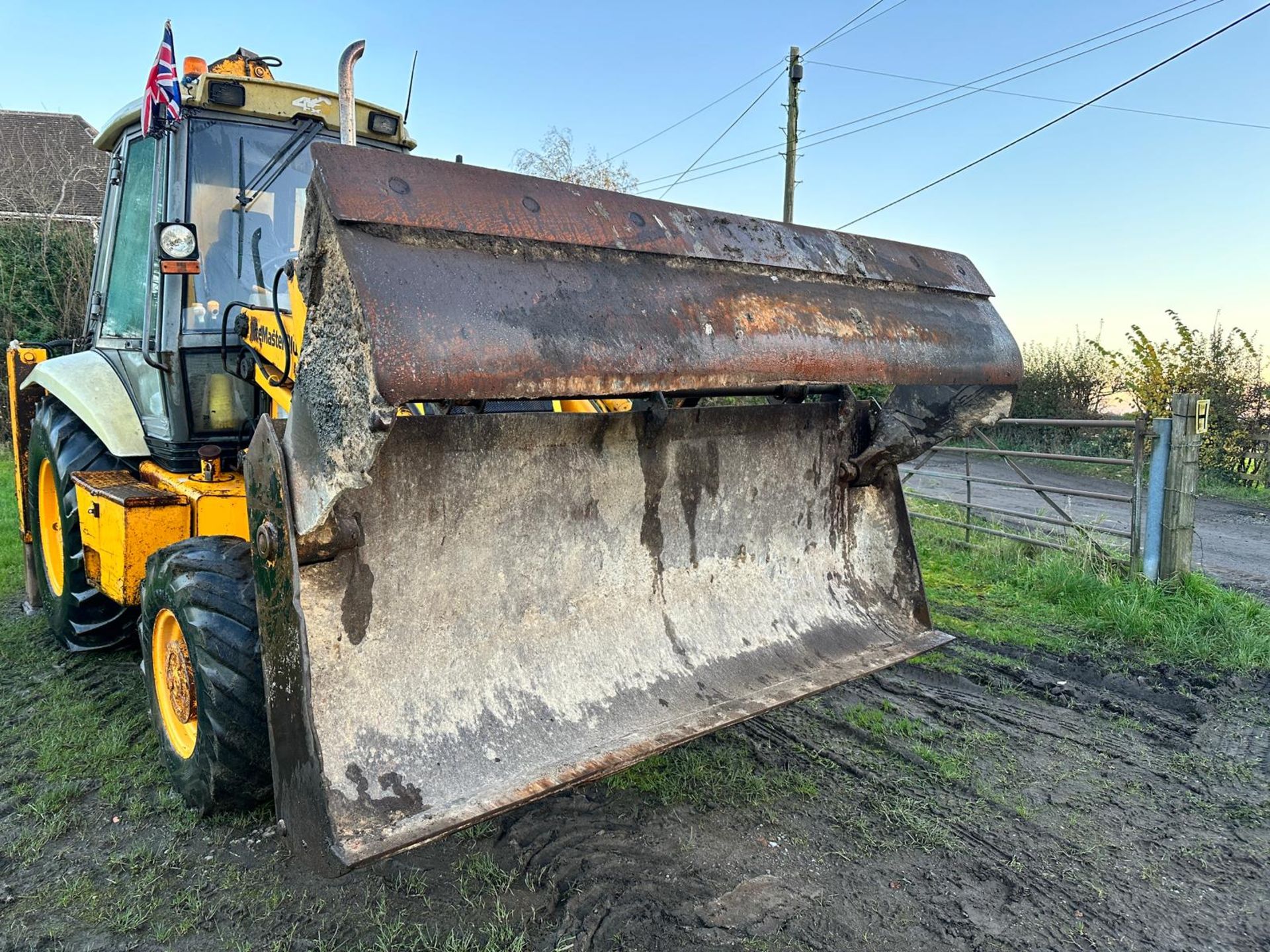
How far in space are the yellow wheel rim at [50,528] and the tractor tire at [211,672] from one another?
6.39 ft

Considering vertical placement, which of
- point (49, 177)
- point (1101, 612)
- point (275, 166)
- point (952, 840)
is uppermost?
point (49, 177)

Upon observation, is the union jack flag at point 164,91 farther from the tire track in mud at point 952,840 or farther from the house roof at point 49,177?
the house roof at point 49,177

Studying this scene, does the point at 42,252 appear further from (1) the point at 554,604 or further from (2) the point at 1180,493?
Answer: (2) the point at 1180,493

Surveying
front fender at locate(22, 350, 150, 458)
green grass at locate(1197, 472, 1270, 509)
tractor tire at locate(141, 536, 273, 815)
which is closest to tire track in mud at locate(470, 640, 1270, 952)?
tractor tire at locate(141, 536, 273, 815)

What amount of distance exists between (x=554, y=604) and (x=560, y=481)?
1.25 feet

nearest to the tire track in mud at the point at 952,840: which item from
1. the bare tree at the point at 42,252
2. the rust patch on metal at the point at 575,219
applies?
the rust patch on metal at the point at 575,219

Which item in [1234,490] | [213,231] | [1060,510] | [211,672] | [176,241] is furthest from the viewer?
[1234,490]

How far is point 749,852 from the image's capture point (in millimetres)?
2623

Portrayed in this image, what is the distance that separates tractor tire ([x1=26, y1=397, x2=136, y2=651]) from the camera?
3.86 meters

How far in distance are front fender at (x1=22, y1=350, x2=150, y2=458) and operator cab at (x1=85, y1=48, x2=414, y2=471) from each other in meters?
0.08

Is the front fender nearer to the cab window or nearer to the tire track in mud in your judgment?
the cab window

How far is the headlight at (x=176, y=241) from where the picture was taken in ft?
10.2

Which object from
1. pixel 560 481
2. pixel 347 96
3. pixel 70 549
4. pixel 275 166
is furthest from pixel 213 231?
pixel 560 481

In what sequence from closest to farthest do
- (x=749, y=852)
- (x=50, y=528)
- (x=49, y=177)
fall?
(x=749, y=852), (x=50, y=528), (x=49, y=177)
